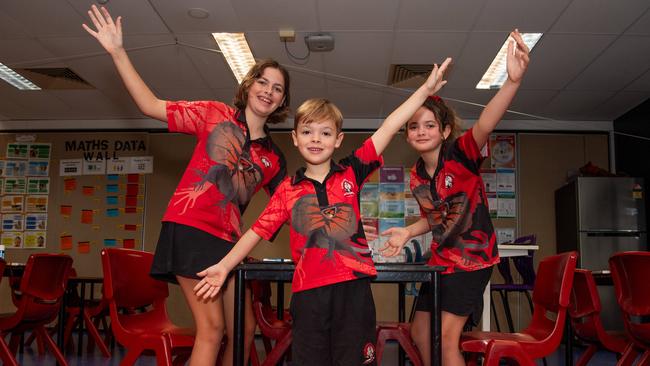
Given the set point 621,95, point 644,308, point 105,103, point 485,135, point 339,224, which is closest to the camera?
point 339,224

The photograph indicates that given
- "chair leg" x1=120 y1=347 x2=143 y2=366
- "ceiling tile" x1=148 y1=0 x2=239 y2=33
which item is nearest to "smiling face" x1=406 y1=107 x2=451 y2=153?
"chair leg" x1=120 y1=347 x2=143 y2=366

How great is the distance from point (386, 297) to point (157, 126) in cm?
364

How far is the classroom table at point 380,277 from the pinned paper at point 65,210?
6.67 meters

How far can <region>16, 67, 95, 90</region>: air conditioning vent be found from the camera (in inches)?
240

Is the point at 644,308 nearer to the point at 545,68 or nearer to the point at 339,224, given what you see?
the point at 339,224

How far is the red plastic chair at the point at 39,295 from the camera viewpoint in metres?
3.30

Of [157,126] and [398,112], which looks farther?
[157,126]

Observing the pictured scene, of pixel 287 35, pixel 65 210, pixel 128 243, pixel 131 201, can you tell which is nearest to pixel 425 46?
pixel 287 35

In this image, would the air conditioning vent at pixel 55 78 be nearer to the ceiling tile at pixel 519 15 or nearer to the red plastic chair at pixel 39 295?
A: the red plastic chair at pixel 39 295

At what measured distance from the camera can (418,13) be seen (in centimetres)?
457

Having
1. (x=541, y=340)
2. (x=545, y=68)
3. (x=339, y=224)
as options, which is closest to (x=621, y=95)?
(x=545, y=68)

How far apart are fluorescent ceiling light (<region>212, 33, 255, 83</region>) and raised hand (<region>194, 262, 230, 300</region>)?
11.9 ft

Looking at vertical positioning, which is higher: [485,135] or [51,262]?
[485,135]

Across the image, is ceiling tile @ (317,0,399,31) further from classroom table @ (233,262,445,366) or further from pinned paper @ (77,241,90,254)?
pinned paper @ (77,241,90,254)
